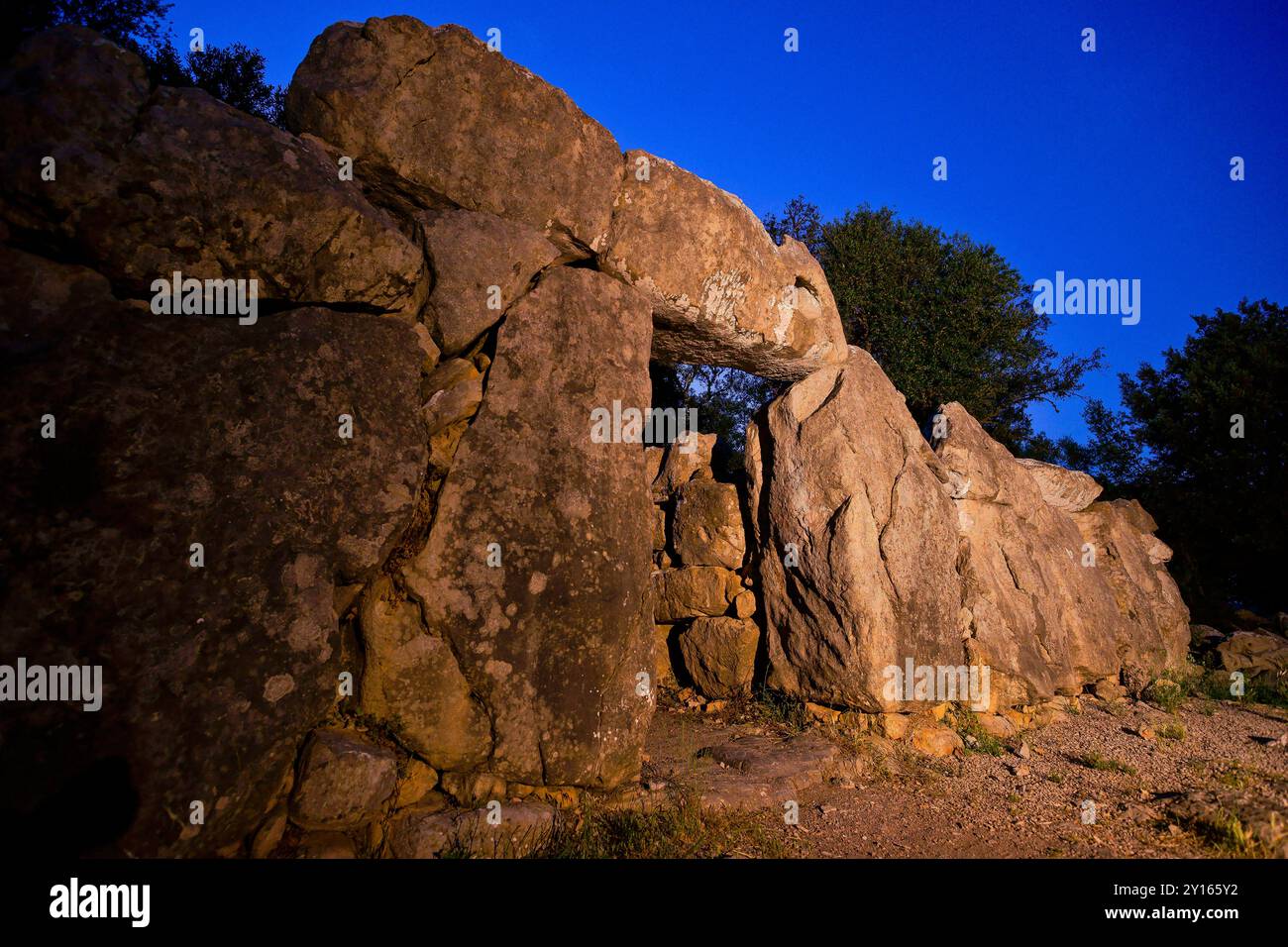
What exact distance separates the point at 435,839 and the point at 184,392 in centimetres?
289

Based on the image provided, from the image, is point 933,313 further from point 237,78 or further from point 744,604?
point 237,78

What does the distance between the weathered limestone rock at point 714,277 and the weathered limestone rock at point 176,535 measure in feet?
9.67

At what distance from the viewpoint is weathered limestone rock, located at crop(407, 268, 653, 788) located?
4.51 meters

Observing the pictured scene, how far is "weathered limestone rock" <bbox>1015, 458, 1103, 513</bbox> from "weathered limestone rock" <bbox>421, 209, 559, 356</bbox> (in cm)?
826

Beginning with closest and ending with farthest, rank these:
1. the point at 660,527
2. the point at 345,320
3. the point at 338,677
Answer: the point at 338,677 < the point at 345,320 < the point at 660,527

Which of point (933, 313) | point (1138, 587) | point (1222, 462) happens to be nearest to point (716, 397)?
point (933, 313)

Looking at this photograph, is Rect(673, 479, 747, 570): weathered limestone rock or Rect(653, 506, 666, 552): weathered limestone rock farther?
Rect(653, 506, 666, 552): weathered limestone rock

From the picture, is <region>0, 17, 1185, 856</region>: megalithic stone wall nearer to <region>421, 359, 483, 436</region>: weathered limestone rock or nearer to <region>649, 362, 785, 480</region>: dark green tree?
<region>421, 359, 483, 436</region>: weathered limestone rock

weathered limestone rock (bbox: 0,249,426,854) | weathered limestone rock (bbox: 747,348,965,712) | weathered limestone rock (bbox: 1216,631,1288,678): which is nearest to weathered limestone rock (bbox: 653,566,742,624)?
weathered limestone rock (bbox: 747,348,965,712)

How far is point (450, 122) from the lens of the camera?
17.3 feet

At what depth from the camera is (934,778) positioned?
20.0 feet
